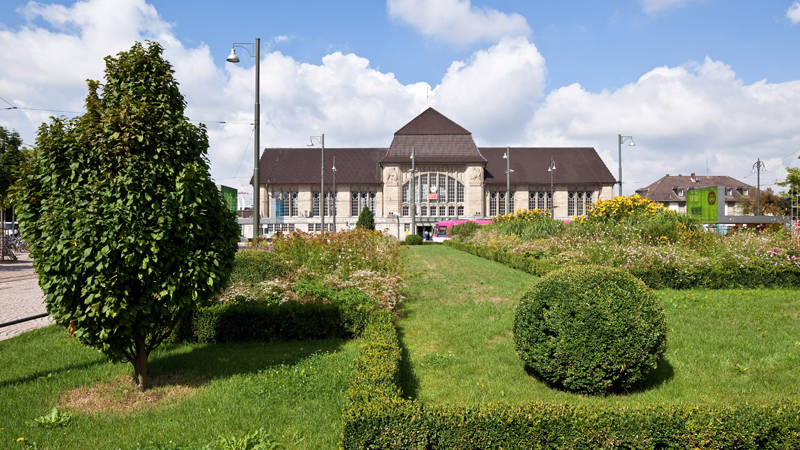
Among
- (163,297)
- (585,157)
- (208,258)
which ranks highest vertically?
(585,157)

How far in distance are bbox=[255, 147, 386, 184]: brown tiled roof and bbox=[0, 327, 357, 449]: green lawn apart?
55648 mm

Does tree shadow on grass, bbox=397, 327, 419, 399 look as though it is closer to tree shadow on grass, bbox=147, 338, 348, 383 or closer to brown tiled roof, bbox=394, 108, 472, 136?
tree shadow on grass, bbox=147, 338, 348, 383

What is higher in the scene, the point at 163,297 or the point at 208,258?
the point at 208,258

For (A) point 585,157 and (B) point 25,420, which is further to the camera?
(A) point 585,157

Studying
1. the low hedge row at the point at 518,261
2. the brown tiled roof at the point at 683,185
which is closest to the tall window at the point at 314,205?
the low hedge row at the point at 518,261

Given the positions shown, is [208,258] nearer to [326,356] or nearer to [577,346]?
[326,356]

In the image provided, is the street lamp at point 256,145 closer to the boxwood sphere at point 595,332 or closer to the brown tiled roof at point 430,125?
the boxwood sphere at point 595,332

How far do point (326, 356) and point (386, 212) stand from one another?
54445mm

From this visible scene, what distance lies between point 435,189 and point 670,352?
2124 inches

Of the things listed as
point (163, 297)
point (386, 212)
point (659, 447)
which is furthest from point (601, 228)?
point (386, 212)

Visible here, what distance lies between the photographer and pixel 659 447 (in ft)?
12.4

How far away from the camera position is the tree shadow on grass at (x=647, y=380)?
5352mm

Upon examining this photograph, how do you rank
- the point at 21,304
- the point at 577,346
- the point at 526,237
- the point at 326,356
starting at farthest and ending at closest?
1. the point at 526,237
2. the point at 21,304
3. the point at 326,356
4. the point at 577,346

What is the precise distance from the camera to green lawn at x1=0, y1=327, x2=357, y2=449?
14.2ft
